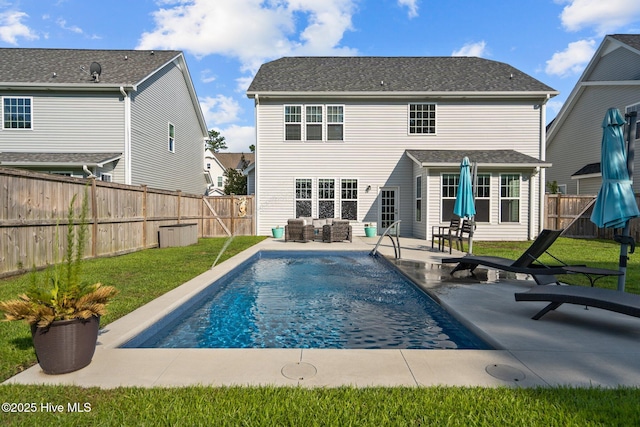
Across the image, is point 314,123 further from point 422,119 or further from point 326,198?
point 422,119

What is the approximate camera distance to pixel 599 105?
58.5 feet

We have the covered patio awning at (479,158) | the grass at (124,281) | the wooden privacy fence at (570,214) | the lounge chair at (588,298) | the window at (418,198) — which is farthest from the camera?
the wooden privacy fence at (570,214)

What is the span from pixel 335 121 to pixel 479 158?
20.9 ft

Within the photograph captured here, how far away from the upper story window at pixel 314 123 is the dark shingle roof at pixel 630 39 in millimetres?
13713

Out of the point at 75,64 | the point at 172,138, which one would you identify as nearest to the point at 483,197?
the point at 172,138

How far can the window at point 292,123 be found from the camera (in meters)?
16.1

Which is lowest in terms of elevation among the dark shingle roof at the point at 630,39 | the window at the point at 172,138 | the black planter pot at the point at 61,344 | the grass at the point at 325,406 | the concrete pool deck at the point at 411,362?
the concrete pool deck at the point at 411,362

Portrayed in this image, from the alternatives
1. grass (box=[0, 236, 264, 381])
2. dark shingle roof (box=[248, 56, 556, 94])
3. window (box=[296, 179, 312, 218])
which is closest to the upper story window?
dark shingle roof (box=[248, 56, 556, 94])

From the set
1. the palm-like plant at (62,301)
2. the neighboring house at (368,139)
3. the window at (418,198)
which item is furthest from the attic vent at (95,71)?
the palm-like plant at (62,301)

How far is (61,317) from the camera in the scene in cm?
280

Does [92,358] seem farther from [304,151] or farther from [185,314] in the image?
[304,151]

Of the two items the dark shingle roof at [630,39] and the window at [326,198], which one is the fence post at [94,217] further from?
the dark shingle roof at [630,39]

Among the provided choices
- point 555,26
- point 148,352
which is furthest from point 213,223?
Answer: point 555,26

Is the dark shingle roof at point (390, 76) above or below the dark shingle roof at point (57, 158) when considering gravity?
above
